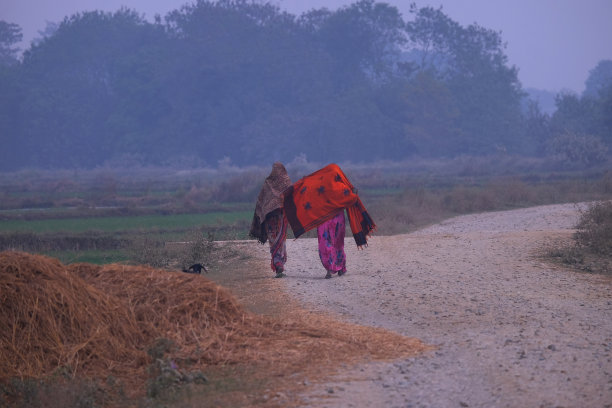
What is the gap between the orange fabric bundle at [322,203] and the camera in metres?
11.1

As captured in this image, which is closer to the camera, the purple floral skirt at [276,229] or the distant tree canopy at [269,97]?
the purple floral skirt at [276,229]

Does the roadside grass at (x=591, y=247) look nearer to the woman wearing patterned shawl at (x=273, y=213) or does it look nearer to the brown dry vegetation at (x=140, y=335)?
the woman wearing patterned shawl at (x=273, y=213)

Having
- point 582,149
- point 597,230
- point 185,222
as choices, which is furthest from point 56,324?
point 582,149

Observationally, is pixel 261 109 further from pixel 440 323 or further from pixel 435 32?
pixel 440 323

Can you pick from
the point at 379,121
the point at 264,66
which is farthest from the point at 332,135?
the point at 264,66

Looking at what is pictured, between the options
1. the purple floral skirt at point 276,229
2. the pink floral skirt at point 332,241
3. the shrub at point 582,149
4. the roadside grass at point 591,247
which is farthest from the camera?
the shrub at point 582,149

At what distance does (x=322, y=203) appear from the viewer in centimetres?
1109

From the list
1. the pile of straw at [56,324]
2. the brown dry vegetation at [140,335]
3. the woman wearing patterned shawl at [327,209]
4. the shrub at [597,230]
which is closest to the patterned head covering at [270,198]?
the woman wearing patterned shawl at [327,209]

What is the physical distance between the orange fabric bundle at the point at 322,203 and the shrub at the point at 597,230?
4468mm

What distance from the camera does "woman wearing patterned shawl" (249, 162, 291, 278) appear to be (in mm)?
11406

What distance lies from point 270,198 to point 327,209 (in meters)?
0.98

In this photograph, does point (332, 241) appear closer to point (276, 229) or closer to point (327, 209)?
point (327, 209)

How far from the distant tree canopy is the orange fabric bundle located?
4971 centimetres

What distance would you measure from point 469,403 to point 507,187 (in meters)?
25.0
